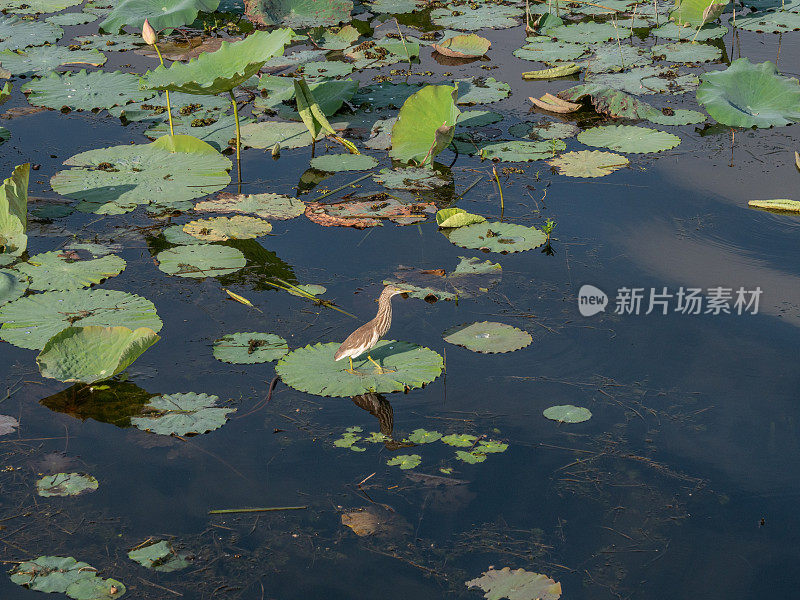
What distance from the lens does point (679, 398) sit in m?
3.33

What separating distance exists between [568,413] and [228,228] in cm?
228

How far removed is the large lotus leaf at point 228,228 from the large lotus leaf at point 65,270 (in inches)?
18.2

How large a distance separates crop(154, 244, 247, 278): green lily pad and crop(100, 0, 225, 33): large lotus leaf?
Answer: 3195 mm

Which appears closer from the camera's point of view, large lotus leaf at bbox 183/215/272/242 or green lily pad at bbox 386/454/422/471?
green lily pad at bbox 386/454/422/471

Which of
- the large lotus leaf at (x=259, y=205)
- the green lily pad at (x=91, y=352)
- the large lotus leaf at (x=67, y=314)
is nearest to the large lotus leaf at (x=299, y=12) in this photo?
the large lotus leaf at (x=259, y=205)

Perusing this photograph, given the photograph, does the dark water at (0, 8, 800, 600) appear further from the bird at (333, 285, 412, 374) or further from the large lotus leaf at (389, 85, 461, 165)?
the large lotus leaf at (389, 85, 461, 165)

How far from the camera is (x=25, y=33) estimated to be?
8031 mm

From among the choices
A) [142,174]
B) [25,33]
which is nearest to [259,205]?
[142,174]

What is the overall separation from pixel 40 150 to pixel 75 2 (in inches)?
155

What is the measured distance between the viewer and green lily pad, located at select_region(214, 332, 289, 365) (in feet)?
11.8

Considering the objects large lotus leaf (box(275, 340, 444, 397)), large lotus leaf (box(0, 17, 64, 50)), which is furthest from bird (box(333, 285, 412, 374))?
large lotus leaf (box(0, 17, 64, 50))

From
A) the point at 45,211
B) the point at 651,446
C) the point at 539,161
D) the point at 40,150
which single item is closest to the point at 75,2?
the point at 40,150

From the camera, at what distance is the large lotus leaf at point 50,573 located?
2592 mm

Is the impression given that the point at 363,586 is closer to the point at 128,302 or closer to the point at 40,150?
the point at 128,302
